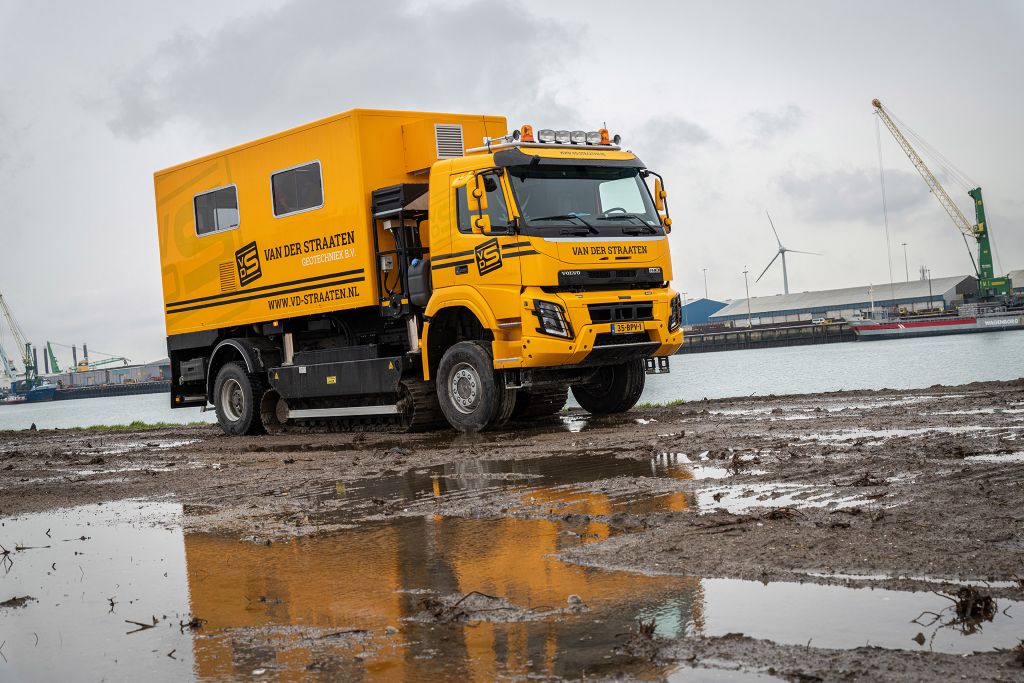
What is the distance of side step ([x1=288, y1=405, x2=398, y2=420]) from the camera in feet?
52.5

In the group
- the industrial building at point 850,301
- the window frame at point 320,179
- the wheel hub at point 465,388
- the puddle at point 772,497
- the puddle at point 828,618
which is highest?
the industrial building at point 850,301

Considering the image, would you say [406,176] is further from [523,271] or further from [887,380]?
[887,380]

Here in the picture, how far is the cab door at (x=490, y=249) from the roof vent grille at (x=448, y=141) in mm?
1366

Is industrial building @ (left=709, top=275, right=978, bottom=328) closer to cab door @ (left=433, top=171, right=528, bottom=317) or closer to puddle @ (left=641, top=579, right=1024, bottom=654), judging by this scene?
cab door @ (left=433, top=171, right=528, bottom=317)

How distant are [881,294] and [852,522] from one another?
135738 mm

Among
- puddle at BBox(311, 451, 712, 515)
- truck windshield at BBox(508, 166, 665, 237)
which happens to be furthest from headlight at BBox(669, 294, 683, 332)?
puddle at BBox(311, 451, 712, 515)

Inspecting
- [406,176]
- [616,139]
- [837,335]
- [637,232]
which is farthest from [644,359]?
[837,335]

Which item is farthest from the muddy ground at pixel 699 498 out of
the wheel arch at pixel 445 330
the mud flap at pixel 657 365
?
the wheel arch at pixel 445 330

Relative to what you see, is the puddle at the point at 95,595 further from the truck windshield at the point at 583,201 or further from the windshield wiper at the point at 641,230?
the windshield wiper at the point at 641,230

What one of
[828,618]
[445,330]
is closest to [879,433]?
[445,330]

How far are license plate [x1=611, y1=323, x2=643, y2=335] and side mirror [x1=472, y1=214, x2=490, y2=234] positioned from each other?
2076mm

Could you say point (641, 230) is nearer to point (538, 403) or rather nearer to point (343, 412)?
point (538, 403)

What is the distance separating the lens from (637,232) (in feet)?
47.4

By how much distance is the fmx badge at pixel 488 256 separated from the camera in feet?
45.3
